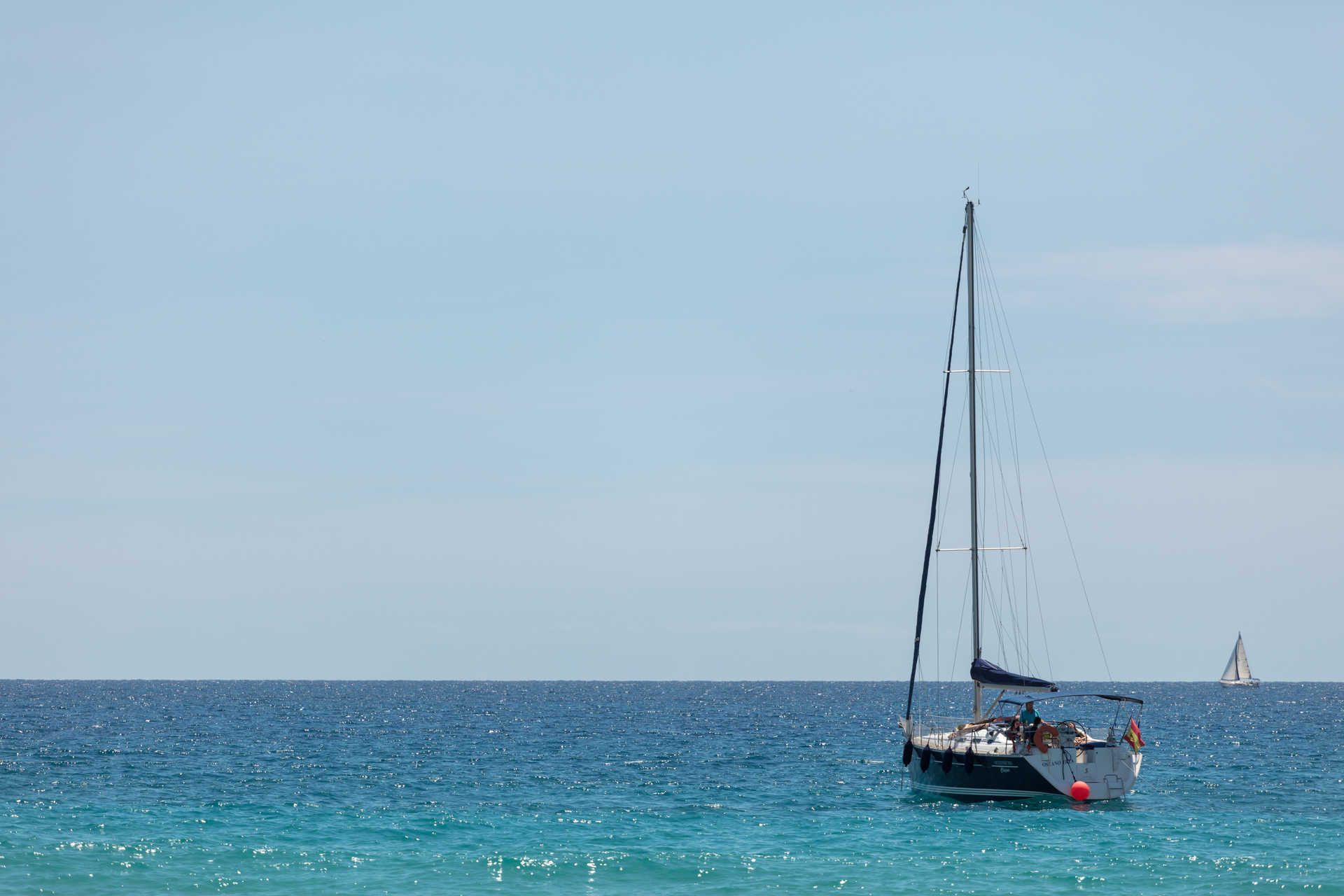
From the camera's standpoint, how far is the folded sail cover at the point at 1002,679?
156 feet

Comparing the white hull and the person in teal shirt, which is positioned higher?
the person in teal shirt

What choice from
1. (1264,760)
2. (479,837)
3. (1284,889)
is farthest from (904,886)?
(1264,760)

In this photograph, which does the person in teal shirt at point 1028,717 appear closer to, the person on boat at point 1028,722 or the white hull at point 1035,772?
the person on boat at point 1028,722

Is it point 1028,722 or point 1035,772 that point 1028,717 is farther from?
point 1035,772

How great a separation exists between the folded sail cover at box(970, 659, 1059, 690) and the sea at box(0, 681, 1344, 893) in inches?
149

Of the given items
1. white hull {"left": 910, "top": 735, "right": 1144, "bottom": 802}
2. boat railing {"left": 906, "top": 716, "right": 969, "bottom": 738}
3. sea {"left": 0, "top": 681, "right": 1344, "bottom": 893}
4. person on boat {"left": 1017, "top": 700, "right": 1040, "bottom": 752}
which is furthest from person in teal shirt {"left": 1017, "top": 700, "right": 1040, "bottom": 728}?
boat railing {"left": 906, "top": 716, "right": 969, "bottom": 738}

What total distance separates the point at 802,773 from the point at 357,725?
58.2m

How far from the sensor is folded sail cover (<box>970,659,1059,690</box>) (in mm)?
47531

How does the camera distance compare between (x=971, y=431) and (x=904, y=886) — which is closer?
(x=904, y=886)

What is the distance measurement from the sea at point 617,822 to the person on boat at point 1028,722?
84.4 inches

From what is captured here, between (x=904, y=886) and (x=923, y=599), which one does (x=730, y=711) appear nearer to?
(x=923, y=599)

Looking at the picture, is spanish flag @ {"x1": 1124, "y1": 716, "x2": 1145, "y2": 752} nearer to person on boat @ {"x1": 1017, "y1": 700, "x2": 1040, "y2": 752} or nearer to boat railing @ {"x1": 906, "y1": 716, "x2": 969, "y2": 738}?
person on boat @ {"x1": 1017, "y1": 700, "x2": 1040, "y2": 752}

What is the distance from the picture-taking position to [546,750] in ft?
260

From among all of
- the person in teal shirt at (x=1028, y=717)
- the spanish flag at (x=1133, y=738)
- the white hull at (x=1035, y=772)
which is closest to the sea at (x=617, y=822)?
the white hull at (x=1035, y=772)
